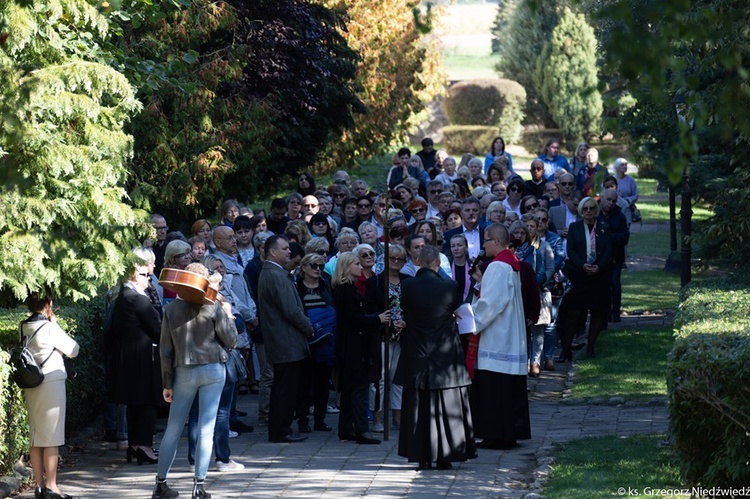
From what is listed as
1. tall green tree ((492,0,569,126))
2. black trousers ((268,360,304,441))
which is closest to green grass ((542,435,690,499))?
black trousers ((268,360,304,441))

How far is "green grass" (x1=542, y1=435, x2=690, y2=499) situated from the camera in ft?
28.4

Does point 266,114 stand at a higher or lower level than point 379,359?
higher

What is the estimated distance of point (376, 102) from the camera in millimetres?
26359

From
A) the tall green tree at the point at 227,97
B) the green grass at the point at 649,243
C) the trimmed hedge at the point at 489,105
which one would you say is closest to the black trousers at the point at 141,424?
the tall green tree at the point at 227,97

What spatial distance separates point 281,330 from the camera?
36.3 feet

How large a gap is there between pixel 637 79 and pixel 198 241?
25.0 ft

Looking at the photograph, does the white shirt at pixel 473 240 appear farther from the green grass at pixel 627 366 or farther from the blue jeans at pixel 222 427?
the blue jeans at pixel 222 427

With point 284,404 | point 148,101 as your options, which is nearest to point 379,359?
point 284,404

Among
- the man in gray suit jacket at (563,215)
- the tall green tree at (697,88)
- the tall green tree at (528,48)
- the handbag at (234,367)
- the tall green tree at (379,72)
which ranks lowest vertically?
the handbag at (234,367)

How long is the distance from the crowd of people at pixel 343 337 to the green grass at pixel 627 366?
695 millimetres

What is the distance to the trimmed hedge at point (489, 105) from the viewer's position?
44375mm

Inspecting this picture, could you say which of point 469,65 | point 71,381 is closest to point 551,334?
point 71,381

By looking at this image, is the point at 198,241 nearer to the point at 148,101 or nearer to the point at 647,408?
the point at 148,101

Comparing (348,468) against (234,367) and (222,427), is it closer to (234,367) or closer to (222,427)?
(222,427)
